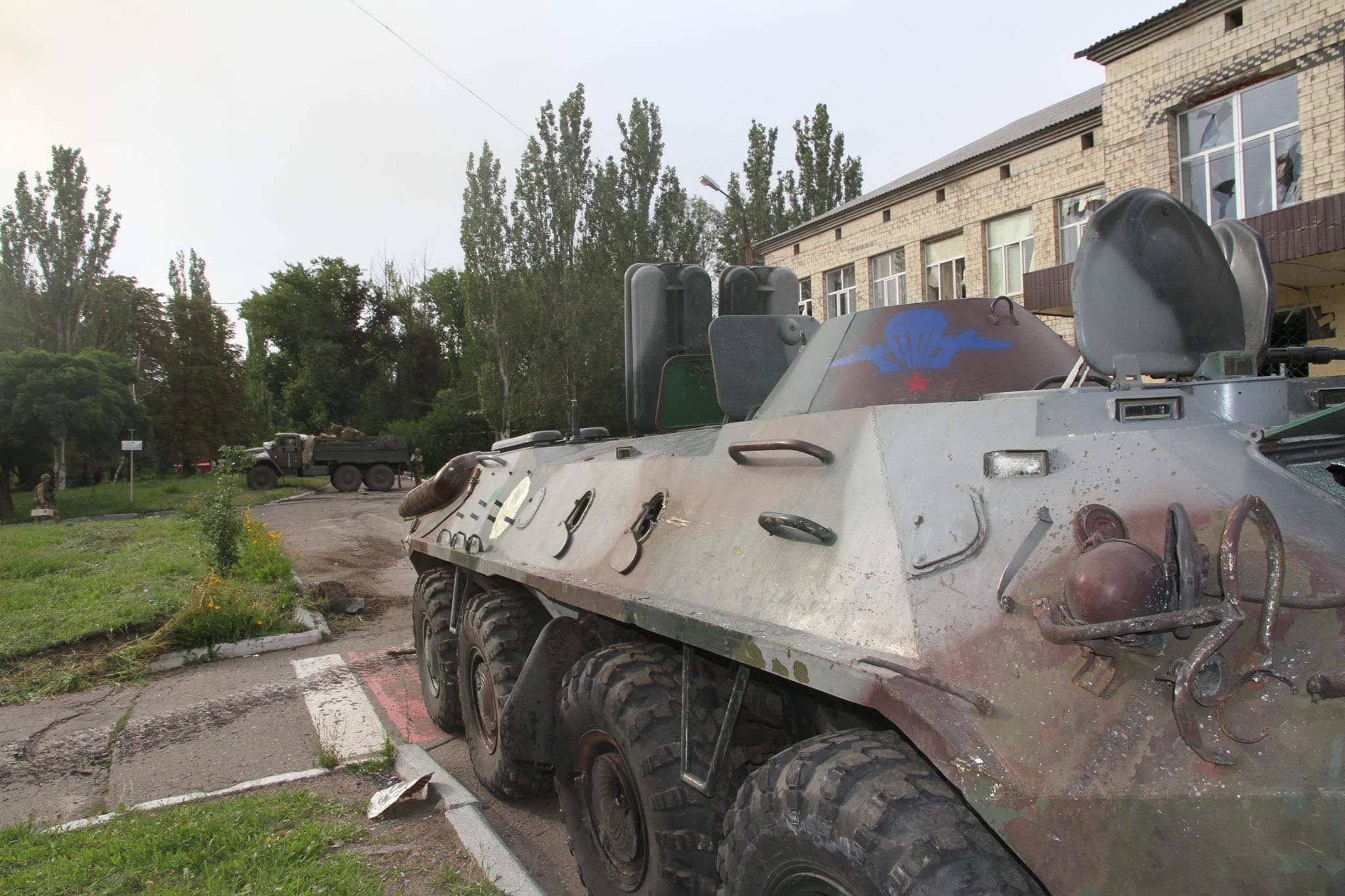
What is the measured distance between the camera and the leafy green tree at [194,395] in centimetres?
3888

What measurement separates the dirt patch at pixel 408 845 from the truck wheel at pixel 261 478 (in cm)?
2441

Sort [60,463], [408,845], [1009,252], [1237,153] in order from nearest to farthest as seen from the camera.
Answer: [408,845]
[1237,153]
[1009,252]
[60,463]

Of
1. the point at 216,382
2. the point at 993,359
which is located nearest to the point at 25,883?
the point at 993,359

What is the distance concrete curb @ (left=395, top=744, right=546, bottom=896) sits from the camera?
3.78m

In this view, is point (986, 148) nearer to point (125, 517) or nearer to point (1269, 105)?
point (1269, 105)

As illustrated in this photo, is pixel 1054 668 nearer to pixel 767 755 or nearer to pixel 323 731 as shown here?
pixel 767 755

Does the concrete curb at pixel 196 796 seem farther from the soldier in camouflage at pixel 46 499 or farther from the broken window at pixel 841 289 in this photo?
the soldier in camouflage at pixel 46 499

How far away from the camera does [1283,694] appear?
1.84 meters

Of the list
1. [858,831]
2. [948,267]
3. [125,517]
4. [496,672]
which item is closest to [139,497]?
[125,517]

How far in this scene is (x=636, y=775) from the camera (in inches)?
118

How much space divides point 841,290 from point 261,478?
1682 cm

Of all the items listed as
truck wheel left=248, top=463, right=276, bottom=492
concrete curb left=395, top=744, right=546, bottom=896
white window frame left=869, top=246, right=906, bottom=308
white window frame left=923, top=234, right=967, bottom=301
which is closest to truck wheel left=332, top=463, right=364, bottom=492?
truck wheel left=248, top=463, right=276, bottom=492

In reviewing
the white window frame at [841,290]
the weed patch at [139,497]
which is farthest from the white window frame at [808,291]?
the weed patch at [139,497]

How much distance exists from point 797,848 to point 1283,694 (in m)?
0.99
